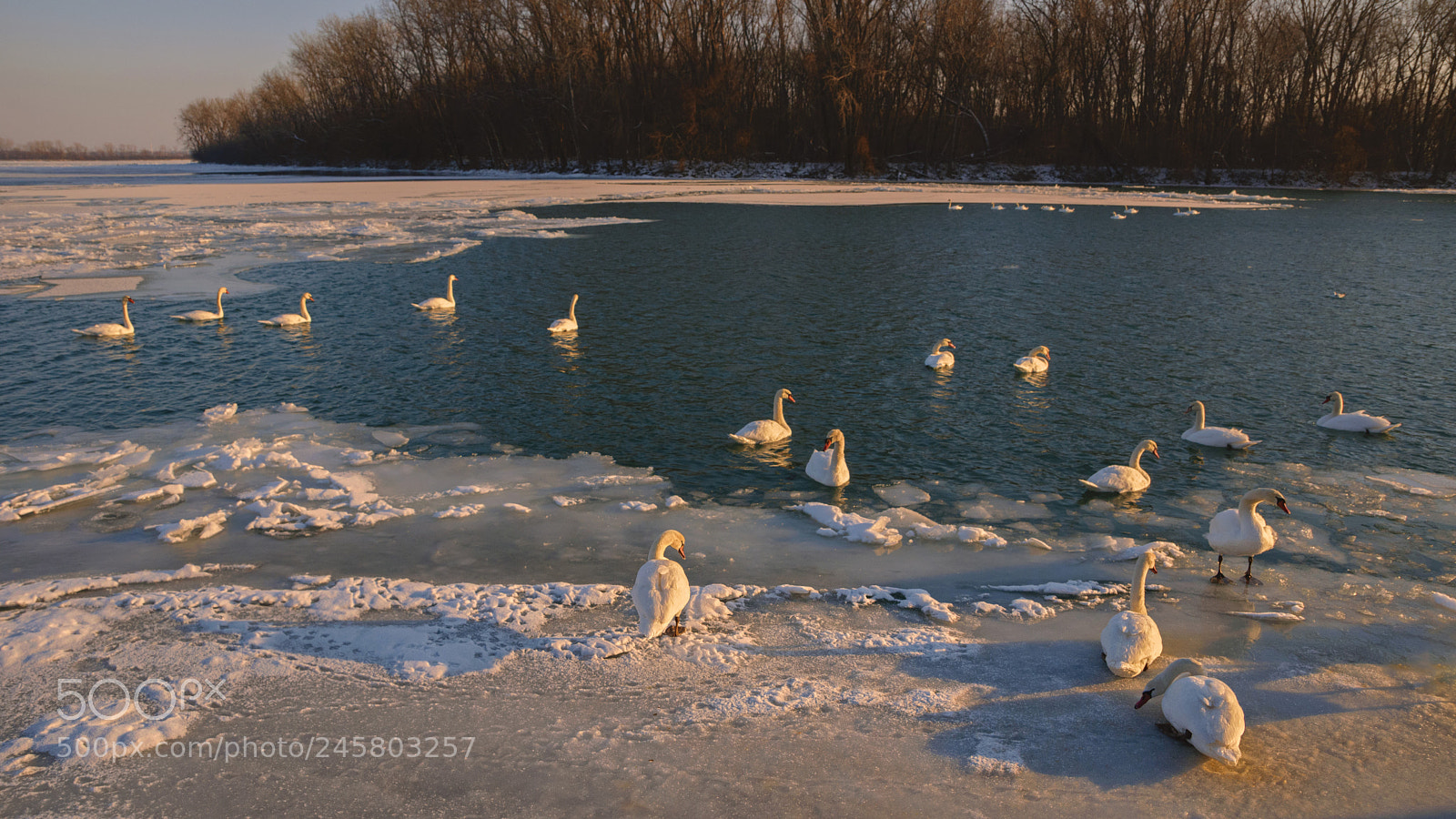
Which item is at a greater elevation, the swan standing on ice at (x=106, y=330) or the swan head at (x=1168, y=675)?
the swan standing on ice at (x=106, y=330)

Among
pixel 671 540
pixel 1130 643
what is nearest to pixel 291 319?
pixel 671 540

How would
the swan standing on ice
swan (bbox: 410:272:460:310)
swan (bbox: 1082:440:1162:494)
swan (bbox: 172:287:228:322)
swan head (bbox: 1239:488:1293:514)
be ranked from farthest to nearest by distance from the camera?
swan (bbox: 410:272:460:310)
swan (bbox: 172:287:228:322)
the swan standing on ice
swan (bbox: 1082:440:1162:494)
swan head (bbox: 1239:488:1293:514)

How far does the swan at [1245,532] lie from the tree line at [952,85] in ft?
166

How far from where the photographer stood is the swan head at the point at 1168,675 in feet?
14.8

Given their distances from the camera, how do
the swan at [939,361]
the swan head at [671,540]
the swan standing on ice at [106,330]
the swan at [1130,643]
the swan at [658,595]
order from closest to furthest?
the swan at [1130,643], the swan at [658,595], the swan head at [671,540], the swan at [939,361], the swan standing on ice at [106,330]

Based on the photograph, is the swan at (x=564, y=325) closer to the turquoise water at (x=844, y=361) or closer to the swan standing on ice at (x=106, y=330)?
the turquoise water at (x=844, y=361)

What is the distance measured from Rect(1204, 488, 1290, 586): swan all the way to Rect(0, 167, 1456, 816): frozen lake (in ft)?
0.79

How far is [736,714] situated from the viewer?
14.9 feet

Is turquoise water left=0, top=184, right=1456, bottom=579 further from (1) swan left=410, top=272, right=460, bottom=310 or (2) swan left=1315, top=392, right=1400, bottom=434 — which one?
(1) swan left=410, top=272, right=460, bottom=310

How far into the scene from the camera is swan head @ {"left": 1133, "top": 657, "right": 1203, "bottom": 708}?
4.50 meters

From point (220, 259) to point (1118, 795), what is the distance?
956 inches

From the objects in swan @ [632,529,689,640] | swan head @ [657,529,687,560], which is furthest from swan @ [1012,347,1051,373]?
swan @ [632,529,689,640]

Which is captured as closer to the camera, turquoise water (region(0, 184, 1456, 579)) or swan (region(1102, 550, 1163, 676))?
swan (region(1102, 550, 1163, 676))

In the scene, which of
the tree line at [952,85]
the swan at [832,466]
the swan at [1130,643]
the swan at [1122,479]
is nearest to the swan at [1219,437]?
the swan at [1122,479]
